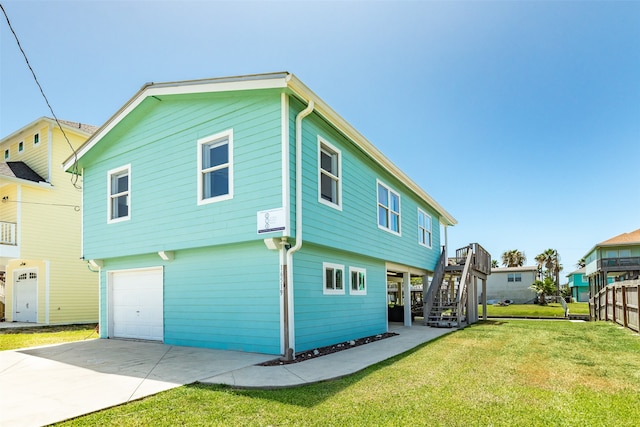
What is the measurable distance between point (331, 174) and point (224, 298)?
384 centimetres

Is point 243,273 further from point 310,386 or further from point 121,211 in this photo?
point 121,211

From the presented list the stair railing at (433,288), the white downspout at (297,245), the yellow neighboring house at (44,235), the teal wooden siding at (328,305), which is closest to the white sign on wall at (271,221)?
the white downspout at (297,245)

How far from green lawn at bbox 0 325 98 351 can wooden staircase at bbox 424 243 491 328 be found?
38.1 feet

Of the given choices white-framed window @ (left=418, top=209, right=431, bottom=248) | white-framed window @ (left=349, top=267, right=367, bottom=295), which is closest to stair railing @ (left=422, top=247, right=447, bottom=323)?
white-framed window @ (left=418, top=209, right=431, bottom=248)

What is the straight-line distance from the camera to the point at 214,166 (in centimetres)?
903

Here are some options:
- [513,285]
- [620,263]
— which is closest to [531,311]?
[620,263]

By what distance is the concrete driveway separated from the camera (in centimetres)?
464

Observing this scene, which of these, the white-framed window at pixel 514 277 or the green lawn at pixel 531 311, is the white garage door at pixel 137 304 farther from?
the white-framed window at pixel 514 277

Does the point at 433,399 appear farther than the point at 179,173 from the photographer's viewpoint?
No

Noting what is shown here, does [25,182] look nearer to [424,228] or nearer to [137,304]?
[137,304]

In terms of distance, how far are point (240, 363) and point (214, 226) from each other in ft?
9.89

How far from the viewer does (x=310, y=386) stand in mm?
5562

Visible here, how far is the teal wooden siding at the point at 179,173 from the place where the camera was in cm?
805

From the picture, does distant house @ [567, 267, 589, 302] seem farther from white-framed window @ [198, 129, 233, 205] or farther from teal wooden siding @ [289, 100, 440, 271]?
white-framed window @ [198, 129, 233, 205]
